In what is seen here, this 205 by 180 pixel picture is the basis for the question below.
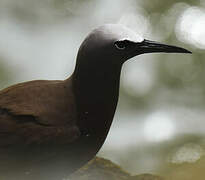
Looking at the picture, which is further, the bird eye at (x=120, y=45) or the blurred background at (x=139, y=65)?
the blurred background at (x=139, y=65)

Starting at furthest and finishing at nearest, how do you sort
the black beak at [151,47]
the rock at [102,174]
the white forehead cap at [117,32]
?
the rock at [102,174]
the black beak at [151,47]
the white forehead cap at [117,32]

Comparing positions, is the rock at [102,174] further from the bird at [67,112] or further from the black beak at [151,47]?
the black beak at [151,47]

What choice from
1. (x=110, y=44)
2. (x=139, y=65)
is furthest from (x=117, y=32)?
(x=139, y=65)

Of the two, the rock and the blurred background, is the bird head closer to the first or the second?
the rock

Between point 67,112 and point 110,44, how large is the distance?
15.0 inches

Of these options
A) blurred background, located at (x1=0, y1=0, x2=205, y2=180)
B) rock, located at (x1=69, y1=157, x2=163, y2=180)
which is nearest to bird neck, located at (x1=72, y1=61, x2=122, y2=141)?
rock, located at (x1=69, y1=157, x2=163, y2=180)

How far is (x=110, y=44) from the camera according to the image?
104 inches

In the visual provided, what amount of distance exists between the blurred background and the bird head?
2171 mm

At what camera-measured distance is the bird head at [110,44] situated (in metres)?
2.65

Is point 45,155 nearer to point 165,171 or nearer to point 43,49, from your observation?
point 165,171

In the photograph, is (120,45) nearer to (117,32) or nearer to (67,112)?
(117,32)

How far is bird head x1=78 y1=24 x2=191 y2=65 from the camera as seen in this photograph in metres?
2.65

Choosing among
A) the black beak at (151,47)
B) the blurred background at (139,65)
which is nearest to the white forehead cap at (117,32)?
the black beak at (151,47)

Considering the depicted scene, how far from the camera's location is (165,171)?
185 inches
